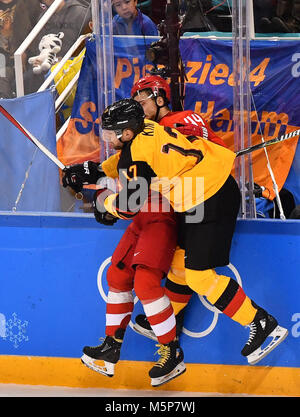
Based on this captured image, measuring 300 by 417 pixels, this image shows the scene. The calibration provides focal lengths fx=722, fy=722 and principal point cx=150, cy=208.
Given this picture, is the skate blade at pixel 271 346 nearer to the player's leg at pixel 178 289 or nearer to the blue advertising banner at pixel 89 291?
the blue advertising banner at pixel 89 291

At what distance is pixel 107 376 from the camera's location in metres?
3.26

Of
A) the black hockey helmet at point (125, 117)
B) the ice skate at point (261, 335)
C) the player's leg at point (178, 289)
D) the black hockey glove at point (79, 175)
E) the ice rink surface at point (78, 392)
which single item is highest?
the black hockey helmet at point (125, 117)

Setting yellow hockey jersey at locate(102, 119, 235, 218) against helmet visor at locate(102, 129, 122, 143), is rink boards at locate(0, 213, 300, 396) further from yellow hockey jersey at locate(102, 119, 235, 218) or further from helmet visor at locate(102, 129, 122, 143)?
helmet visor at locate(102, 129, 122, 143)

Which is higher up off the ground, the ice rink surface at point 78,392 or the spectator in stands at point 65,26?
the spectator in stands at point 65,26

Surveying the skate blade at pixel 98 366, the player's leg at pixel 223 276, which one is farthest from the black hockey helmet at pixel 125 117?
the skate blade at pixel 98 366

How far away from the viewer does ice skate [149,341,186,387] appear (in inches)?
120

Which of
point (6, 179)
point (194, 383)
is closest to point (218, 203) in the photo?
point (194, 383)

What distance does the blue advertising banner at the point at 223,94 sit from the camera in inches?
153

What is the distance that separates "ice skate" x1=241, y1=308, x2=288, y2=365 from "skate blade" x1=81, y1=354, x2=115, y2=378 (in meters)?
0.57

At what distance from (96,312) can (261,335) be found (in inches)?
30.6

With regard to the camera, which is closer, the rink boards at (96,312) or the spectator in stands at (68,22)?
the rink boards at (96,312)

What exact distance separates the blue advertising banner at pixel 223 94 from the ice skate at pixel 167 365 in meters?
1.14

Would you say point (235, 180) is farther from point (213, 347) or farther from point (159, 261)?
point (213, 347)

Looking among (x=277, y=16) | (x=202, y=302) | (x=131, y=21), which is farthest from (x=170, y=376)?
(x=277, y=16)
